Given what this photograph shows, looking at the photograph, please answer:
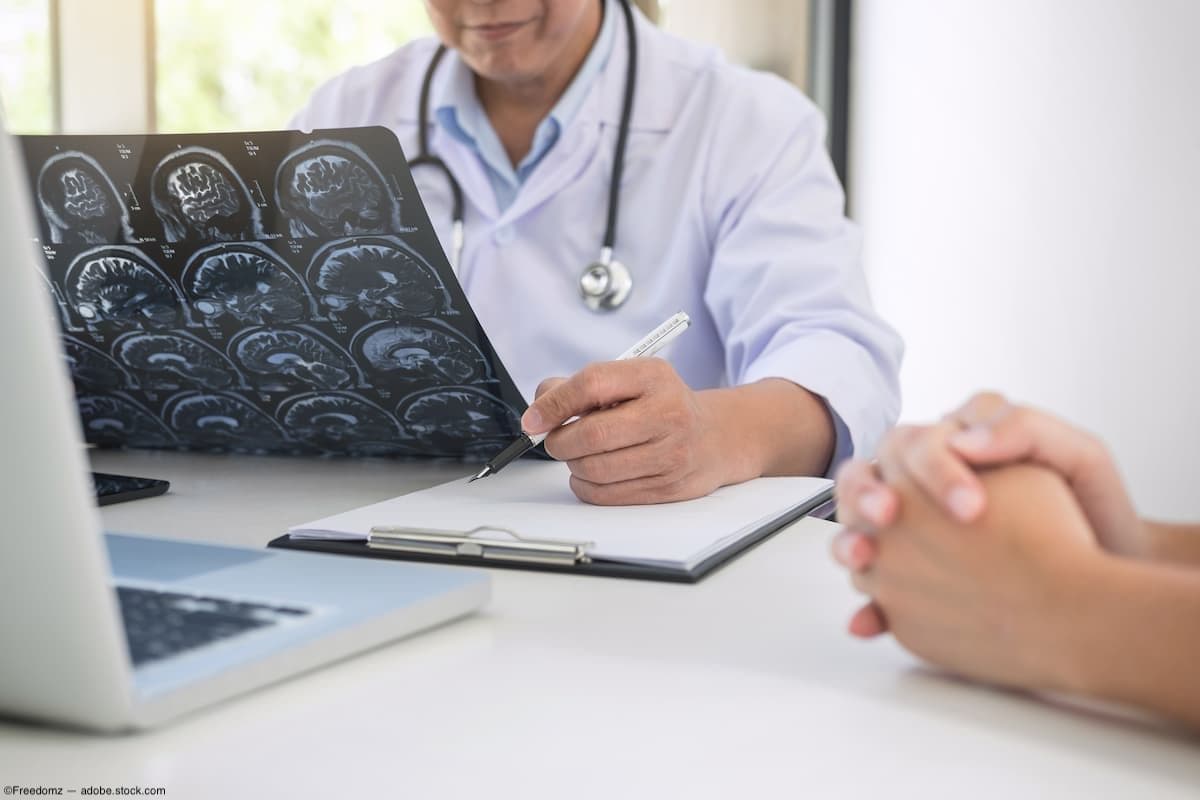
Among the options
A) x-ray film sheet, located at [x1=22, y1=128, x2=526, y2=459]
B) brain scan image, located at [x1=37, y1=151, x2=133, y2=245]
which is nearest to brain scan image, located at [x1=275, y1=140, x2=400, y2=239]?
x-ray film sheet, located at [x1=22, y1=128, x2=526, y2=459]

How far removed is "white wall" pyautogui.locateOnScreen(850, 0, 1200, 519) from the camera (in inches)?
62.5

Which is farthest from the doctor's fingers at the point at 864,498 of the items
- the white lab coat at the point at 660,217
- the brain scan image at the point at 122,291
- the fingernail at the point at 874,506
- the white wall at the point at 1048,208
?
the white wall at the point at 1048,208

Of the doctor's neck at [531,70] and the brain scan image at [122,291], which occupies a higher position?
the doctor's neck at [531,70]

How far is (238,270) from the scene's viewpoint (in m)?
0.76

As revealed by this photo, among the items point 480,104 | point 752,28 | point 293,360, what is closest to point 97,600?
point 293,360

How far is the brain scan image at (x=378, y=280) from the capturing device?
72cm

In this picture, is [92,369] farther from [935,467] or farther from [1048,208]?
[1048,208]

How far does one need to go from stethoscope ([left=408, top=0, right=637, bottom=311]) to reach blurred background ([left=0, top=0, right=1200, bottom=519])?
50 centimetres

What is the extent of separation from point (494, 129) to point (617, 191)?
0.19 m

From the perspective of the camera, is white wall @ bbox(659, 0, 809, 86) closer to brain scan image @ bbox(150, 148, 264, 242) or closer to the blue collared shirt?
the blue collared shirt

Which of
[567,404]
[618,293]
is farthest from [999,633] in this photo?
[618,293]

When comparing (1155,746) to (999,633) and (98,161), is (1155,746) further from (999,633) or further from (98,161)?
(98,161)

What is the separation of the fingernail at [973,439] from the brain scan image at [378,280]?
1.22 ft

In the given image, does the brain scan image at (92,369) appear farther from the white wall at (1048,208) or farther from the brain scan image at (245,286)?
the white wall at (1048,208)
